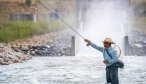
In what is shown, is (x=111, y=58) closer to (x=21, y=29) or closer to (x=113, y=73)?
(x=113, y=73)

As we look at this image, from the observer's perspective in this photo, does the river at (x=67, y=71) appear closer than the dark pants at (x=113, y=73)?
No

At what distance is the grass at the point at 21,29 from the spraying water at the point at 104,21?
3.56 m

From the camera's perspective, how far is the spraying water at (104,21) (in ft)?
126

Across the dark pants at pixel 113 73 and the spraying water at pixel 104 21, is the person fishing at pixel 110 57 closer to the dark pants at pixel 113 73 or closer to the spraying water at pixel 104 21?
the dark pants at pixel 113 73

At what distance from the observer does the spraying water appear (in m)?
38.3

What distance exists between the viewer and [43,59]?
90.9ft

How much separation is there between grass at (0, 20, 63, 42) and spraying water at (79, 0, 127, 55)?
356cm

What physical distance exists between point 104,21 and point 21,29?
1037 centimetres

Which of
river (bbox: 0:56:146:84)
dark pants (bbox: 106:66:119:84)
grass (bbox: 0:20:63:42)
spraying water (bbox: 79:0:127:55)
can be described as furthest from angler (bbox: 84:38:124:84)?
spraying water (bbox: 79:0:127:55)

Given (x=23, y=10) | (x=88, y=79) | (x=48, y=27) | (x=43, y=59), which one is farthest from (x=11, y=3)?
(x=88, y=79)

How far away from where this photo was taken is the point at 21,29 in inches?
1385

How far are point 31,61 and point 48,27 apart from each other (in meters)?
14.9

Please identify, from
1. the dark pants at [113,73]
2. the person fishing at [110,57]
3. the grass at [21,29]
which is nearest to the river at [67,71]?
the dark pants at [113,73]

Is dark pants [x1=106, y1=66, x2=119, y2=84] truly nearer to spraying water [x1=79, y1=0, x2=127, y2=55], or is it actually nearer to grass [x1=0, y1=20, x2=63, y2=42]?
grass [x1=0, y1=20, x2=63, y2=42]
